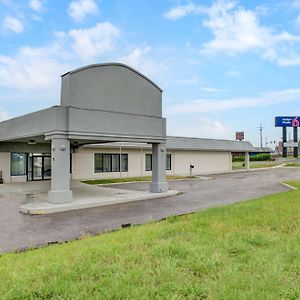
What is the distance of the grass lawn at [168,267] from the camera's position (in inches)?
170

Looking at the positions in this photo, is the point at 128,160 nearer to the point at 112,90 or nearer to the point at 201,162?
the point at 201,162

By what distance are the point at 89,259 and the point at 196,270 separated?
5.88ft

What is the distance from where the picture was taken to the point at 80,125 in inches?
606

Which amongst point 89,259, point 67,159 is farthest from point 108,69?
point 89,259

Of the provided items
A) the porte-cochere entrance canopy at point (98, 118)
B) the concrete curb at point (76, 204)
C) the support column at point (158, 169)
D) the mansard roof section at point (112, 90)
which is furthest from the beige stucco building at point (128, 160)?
the concrete curb at point (76, 204)

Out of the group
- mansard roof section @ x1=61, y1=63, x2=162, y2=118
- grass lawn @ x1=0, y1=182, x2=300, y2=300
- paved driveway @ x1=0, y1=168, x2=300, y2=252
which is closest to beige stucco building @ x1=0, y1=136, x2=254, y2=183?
paved driveway @ x1=0, y1=168, x2=300, y2=252

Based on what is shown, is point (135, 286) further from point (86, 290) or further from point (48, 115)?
point (48, 115)

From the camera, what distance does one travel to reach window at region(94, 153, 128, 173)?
96.8 feet

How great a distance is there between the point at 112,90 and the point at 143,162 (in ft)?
53.7

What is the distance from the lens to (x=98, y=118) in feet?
52.6

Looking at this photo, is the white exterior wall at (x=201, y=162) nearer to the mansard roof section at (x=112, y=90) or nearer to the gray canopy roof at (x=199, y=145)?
the gray canopy roof at (x=199, y=145)

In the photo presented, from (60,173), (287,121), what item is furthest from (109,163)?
(287,121)

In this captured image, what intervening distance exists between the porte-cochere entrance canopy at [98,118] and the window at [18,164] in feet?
19.0

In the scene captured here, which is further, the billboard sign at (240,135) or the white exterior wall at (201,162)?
the billboard sign at (240,135)
